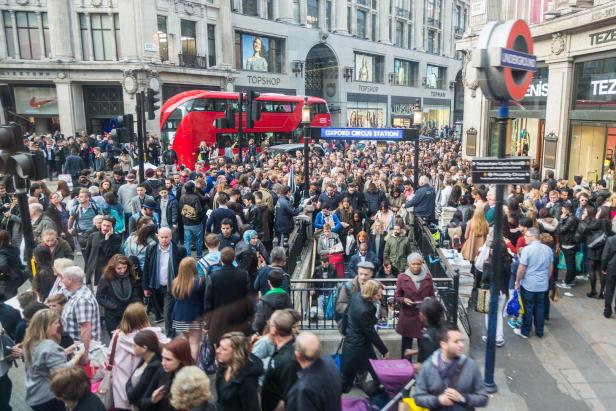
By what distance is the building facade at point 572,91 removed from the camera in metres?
15.0

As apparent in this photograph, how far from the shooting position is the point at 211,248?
691 centimetres

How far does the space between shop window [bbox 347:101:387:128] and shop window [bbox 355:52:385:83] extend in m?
2.70

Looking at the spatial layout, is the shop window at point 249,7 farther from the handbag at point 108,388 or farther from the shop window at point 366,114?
the handbag at point 108,388

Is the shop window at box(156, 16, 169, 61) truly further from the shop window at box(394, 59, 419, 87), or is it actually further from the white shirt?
the shop window at box(394, 59, 419, 87)

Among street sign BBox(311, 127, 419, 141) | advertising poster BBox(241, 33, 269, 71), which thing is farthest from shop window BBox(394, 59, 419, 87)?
street sign BBox(311, 127, 419, 141)

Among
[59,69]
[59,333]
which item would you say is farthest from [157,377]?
[59,69]

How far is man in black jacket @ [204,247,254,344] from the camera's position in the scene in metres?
6.14

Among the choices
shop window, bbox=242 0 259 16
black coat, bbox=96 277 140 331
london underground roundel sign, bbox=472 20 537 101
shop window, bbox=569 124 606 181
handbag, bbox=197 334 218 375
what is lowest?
handbag, bbox=197 334 218 375

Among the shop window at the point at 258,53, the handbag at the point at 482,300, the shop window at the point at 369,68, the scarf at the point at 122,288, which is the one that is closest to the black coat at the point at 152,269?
the scarf at the point at 122,288

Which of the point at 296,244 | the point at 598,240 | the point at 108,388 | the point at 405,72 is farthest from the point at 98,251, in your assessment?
the point at 405,72

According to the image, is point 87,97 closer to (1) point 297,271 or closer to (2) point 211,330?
(1) point 297,271

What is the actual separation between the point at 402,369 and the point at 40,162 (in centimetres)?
532

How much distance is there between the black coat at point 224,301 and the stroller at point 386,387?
1852 mm

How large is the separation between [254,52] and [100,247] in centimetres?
3598
